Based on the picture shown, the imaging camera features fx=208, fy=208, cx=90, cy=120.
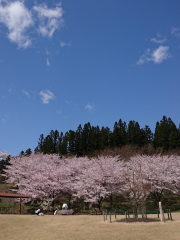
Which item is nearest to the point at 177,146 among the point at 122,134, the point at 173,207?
the point at 122,134

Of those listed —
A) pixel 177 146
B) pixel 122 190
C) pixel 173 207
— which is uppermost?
pixel 177 146

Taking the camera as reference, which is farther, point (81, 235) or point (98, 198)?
point (98, 198)

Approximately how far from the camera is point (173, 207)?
2672 cm

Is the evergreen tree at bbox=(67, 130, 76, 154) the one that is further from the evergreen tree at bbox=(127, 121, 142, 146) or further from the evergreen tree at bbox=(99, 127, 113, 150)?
the evergreen tree at bbox=(127, 121, 142, 146)

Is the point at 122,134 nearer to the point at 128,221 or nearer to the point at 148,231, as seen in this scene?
the point at 128,221

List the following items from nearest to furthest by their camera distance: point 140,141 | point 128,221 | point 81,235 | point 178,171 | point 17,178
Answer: point 81,235 → point 128,221 → point 178,171 → point 17,178 → point 140,141

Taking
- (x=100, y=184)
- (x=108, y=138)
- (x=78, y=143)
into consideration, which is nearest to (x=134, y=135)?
(x=108, y=138)

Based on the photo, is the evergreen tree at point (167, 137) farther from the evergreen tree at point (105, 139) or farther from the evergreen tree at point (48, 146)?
the evergreen tree at point (48, 146)

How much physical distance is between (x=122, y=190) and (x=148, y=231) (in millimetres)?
15400

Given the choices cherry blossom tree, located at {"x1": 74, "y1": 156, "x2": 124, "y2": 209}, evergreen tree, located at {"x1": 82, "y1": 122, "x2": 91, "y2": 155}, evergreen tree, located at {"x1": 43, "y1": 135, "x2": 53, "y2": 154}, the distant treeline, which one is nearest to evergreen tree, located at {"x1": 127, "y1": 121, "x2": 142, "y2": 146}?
the distant treeline

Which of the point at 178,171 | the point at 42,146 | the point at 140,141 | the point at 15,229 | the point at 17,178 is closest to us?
the point at 15,229

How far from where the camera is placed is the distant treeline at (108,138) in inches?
2282

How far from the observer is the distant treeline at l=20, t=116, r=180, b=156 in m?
58.0

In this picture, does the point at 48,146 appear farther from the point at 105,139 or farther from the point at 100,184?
the point at 100,184
